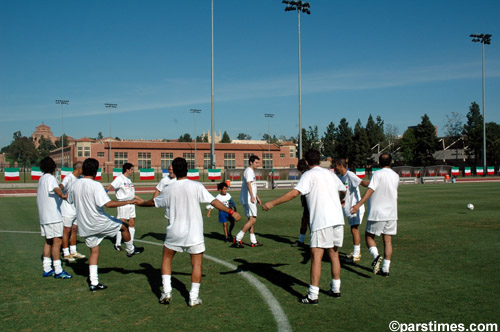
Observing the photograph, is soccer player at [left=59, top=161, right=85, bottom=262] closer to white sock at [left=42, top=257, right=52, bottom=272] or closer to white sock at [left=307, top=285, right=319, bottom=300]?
white sock at [left=42, top=257, right=52, bottom=272]

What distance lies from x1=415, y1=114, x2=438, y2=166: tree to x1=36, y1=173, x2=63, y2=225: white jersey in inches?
3069

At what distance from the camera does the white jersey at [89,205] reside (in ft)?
20.3

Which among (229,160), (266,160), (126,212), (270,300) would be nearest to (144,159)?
(229,160)

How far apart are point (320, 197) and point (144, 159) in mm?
91634

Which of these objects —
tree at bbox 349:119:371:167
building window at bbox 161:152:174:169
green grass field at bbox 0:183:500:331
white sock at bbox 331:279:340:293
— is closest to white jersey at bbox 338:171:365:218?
green grass field at bbox 0:183:500:331

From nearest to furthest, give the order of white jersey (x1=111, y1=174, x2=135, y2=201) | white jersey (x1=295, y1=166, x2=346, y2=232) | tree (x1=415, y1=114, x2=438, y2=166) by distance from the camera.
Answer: white jersey (x1=295, y1=166, x2=346, y2=232) → white jersey (x1=111, y1=174, x2=135, y2=201) → tree (x1=415, y1=114, x2=438, y2=166)

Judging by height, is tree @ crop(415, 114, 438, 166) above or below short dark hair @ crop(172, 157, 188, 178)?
above

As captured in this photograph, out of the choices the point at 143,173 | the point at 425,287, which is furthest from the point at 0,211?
the point at 143,173

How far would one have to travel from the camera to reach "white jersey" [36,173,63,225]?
701 centimetres

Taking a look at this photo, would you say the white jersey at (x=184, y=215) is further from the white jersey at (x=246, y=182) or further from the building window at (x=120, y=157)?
the building window at (x=120, y=157)

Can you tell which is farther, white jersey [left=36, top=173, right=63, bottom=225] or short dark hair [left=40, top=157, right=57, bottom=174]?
short dark hair [left=40, top=157, right=57, bottom=174]

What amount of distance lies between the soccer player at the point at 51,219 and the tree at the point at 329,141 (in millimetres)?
114331

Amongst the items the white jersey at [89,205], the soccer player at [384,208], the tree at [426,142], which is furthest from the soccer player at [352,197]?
the tree at [426,142]

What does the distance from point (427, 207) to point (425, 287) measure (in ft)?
43.8
